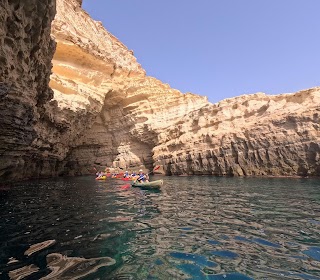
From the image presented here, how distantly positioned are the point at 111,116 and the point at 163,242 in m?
46.9

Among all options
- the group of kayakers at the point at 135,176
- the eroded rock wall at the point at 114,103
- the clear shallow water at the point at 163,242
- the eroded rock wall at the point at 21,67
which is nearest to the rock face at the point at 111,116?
the eroded rock wall at the point at 21,67

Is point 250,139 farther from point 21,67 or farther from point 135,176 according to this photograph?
point 21,67

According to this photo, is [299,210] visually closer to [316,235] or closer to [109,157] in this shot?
[316,235]

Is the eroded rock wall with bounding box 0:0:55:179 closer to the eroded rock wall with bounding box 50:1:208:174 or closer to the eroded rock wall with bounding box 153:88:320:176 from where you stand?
the eroded rock wall with bounding box 50:1:208:174

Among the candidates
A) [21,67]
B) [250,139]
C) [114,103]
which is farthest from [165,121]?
[21,67]

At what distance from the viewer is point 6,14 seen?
10.9 m

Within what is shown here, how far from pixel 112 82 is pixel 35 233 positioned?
40311 mm

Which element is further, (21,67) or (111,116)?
(111,116)

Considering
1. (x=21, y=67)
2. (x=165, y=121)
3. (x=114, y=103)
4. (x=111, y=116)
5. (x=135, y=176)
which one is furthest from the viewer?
(x=111, y=116)

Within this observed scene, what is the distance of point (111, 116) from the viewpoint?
52.4 m

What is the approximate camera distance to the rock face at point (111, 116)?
14602mm

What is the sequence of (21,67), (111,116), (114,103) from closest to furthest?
(21,67) → (114,103) → (111,116)

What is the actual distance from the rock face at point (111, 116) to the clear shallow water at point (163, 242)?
802cm

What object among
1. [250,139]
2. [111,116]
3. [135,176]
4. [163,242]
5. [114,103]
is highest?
[114,103]
